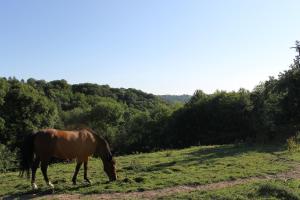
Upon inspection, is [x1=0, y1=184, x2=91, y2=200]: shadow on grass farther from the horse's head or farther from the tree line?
the tree line

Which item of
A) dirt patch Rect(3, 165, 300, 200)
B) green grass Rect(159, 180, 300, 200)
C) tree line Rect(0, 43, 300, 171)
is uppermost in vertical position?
tree line Rect(0, 43, 300, 171)

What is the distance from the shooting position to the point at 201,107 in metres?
59.8

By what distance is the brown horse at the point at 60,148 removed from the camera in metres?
14.4

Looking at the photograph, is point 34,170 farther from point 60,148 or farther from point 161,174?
point 161,174

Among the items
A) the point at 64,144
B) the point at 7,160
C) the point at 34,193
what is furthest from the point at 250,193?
the point at 7,160

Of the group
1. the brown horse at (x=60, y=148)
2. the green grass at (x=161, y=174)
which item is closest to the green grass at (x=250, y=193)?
the green grass at (x=161, y=174)

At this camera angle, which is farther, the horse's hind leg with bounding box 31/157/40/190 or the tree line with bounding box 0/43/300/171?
the tree line with bounding box 0/43/300/171

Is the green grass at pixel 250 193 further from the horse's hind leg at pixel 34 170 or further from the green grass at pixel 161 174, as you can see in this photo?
the horse's hind leg at pixel 34 170

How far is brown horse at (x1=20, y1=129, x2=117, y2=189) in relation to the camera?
47.2 feet

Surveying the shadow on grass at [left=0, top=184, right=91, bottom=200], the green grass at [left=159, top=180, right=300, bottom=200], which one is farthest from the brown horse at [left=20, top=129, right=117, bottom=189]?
the green grass at [left=159, top=180, right=300, bottom=200]

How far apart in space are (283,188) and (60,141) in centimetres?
726

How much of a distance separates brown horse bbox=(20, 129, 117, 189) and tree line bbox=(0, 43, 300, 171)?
18.9 m

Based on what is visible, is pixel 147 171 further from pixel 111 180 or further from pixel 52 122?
pixel 52 122

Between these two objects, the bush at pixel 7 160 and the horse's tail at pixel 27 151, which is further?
the bush at pixel 7 160
